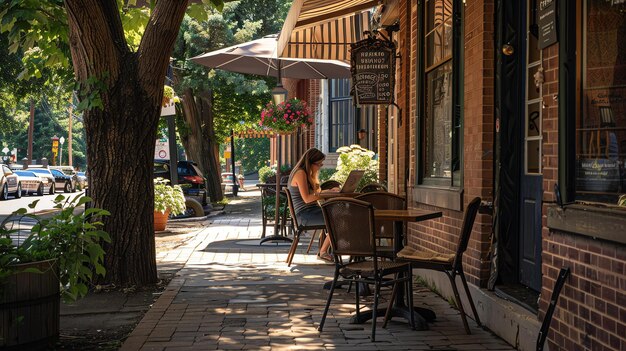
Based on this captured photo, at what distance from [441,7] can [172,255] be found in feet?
18.8

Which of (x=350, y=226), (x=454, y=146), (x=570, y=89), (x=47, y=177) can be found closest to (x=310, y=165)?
(x=454, y=146)

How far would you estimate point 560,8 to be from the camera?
5488 mm

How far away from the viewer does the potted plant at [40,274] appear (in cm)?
585

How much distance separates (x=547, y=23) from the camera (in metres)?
Answer: 5.79

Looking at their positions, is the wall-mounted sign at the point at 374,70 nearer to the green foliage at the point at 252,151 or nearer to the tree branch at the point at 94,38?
the tree branch at the point at 94,38

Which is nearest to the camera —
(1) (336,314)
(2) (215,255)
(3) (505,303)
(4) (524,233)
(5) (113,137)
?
(3) (505,303)

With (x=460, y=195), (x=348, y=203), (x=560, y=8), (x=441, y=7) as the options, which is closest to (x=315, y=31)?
(x=441, y=7)

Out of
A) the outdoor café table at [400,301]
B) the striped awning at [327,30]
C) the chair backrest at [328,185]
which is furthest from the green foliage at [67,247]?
the striped awning at [327,30]

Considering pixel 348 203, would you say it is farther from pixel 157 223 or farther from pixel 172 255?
pixel 157 223

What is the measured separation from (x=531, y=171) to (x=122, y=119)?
425 cm

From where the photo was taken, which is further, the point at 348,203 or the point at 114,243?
the point at 114,243

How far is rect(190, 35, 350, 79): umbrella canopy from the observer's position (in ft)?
50.3

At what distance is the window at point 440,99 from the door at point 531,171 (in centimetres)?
130

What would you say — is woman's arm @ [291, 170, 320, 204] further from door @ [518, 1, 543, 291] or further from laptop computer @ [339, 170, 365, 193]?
door @ [518, 1, 543, 291]
